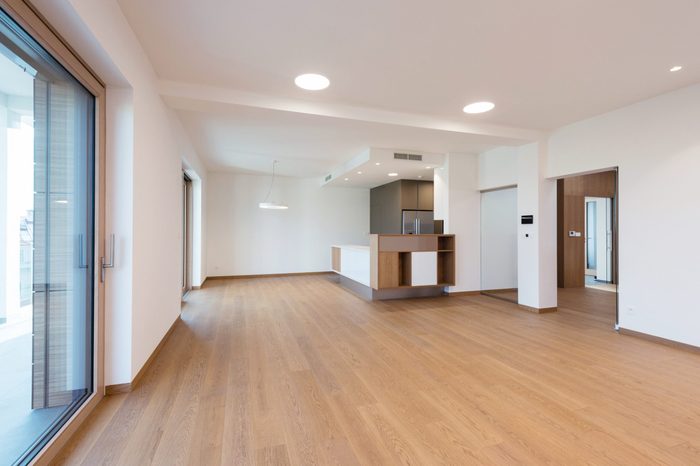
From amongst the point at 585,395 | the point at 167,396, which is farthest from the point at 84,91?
the point at 585,395

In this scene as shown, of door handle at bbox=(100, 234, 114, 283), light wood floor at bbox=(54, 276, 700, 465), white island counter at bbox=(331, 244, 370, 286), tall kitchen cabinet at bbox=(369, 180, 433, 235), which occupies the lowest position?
light wood floor at bbox=(54, 276, 700, 465)

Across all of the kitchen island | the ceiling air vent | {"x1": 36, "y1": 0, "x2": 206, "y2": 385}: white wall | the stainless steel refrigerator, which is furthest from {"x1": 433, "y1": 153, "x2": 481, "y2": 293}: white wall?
{"x1": 36, "y1": 0, "x2": 206, "y2": 385}: white wall

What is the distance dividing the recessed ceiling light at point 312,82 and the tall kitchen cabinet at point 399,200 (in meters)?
4.90

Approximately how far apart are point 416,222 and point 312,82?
5.32 meters

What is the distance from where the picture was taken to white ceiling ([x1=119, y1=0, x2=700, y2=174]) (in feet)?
7.43

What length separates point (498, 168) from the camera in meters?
5.85

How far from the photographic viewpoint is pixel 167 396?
94.4 inches

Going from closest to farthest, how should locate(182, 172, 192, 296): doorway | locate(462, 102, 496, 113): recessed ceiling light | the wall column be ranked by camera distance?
locate(462, 102, 496, 113): recessed ceiling light, the wall column, locate(182, 172, 192, 296): doorway

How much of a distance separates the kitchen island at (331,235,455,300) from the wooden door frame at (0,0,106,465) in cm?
406

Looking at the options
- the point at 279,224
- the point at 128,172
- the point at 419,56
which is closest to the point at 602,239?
the point at 419,56

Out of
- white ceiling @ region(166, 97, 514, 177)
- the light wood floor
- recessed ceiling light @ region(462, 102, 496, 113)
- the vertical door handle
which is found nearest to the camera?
the light wood floor

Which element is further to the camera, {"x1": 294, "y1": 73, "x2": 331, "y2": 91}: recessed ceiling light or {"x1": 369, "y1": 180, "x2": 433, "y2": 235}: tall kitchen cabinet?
{"x1": 369, "y1": 180, "x2": 433, "y2": 235}: tall kitchen cabinet

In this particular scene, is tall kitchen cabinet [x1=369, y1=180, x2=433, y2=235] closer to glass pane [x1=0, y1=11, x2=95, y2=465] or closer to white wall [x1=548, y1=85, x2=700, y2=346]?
white wall [x1=548, y1=85, x2=700, y2=346]

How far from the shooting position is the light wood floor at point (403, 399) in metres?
1.79
